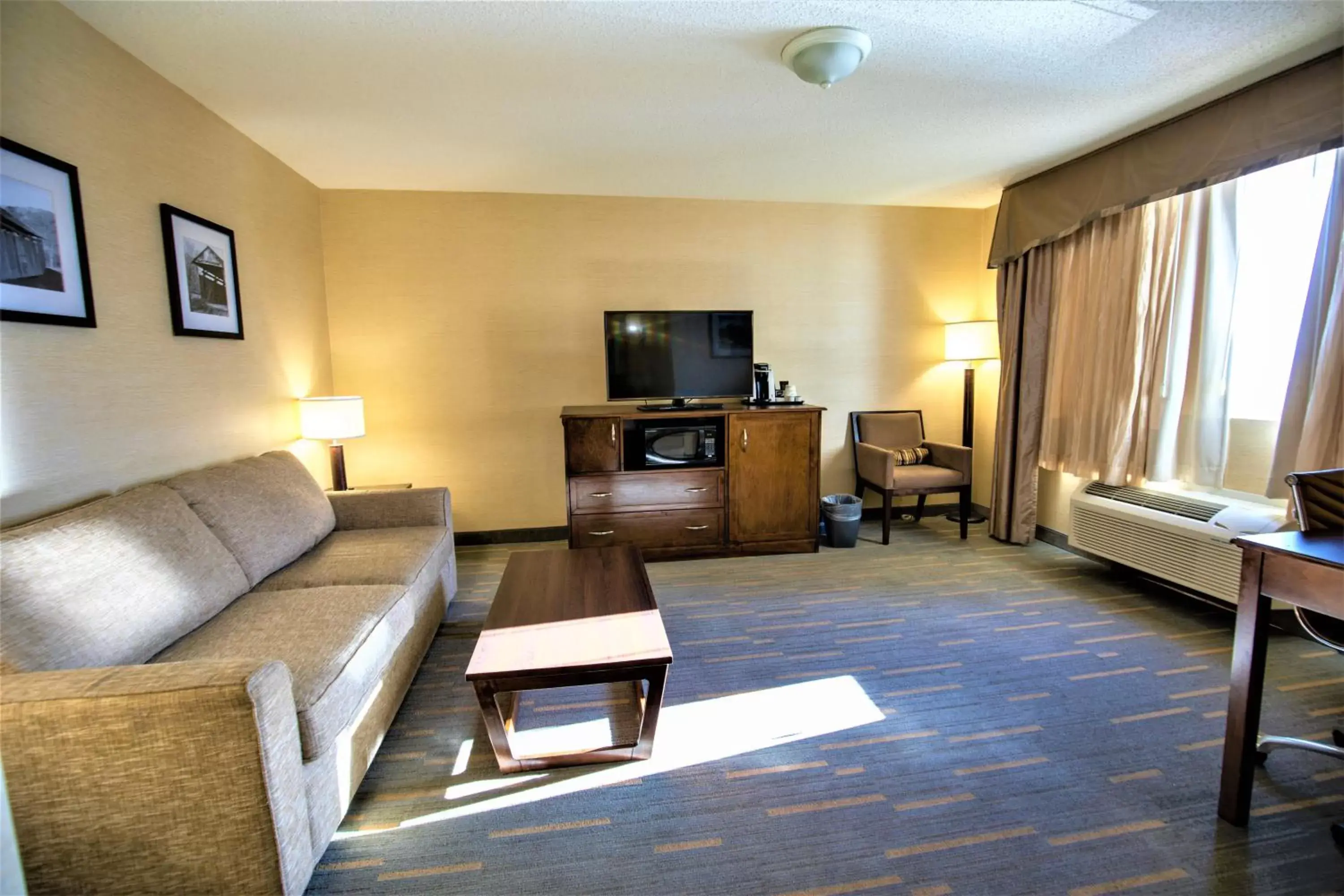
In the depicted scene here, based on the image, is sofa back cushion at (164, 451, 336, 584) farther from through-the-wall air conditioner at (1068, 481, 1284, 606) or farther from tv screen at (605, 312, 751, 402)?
through-the-wall air conditioner at (1068, 481, 1284, 606)

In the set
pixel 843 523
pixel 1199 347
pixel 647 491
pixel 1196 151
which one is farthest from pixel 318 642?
pixel 1196 151

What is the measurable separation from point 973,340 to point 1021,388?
505 mm

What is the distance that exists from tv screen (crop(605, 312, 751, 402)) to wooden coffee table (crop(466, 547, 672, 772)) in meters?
1.71

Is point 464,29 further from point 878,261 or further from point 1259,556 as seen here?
point 878,261

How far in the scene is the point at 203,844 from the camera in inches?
48.5

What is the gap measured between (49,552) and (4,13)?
5.22 feet

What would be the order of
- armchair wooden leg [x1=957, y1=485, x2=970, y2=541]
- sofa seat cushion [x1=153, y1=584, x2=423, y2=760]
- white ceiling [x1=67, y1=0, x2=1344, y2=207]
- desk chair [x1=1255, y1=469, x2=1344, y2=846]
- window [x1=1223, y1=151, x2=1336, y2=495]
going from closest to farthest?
sofa seat cushion [x1=153, y1=584, x2=423, y2=760]
desk chair [x1=1255, y1=469, x2=1344, y2=846]
white ceiling [x1=67, y1=0, x2=1344, y2=207]
window [x1=1223, y1=151, x2=1336, y2=495]
armchair wooden leg [x1=957, y1=485, x2=970, y2=541]

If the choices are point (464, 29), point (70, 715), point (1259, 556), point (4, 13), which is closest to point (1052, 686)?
point (1259, 556)

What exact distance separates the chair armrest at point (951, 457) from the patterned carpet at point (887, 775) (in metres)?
1.23

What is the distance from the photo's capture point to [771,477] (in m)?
3.72

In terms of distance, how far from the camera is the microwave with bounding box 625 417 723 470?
369 centimetres

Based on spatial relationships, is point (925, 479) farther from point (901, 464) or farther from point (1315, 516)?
point (1315, 516)

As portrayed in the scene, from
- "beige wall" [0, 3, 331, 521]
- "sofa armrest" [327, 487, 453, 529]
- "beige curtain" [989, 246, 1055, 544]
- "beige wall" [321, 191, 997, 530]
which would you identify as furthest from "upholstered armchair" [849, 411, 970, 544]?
"beige wall" [0, 3, 331, 521]

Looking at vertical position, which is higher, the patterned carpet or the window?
the window
